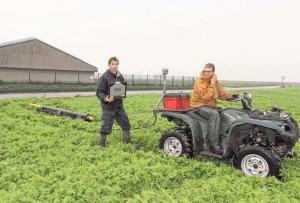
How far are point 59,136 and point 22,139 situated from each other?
2.92 ft

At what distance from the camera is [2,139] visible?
7.59 m

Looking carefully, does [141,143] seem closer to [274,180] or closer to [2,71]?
[274,180]

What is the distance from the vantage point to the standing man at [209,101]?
5918 millimetres

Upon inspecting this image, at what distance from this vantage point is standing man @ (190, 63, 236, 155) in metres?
5.92

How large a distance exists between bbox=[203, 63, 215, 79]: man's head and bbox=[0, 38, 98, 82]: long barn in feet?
100

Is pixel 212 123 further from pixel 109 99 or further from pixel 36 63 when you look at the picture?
pixel 36 63

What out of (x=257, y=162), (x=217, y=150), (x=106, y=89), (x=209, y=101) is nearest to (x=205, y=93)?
(x=209, y=101)

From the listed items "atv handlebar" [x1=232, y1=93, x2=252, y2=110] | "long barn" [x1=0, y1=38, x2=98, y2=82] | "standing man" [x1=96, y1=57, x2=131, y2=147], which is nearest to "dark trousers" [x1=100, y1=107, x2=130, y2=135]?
"standing man" [x1=96, y1=57, x2=131, y2=147]

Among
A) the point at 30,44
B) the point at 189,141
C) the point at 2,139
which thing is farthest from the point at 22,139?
the point at 30,44

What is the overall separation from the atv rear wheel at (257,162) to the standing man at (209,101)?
581 millimetres

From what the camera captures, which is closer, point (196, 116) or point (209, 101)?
point (209, 101)

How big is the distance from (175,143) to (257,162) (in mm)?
1827

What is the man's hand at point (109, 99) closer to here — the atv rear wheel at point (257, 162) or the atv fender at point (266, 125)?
the atv fender at point (266, 125)

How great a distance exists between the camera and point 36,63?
38125mm
